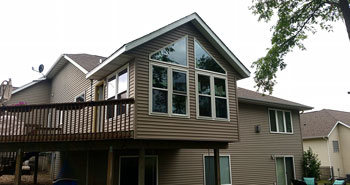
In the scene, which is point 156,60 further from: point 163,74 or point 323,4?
point 323,4

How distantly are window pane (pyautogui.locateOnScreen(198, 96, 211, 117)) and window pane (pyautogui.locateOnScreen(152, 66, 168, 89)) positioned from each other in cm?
145

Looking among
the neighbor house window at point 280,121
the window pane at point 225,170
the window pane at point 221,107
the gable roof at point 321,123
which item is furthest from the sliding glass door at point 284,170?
the gable roof at point 321,123

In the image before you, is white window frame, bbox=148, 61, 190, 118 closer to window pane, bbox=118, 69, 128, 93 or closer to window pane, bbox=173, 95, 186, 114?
window pane, bbox=173, 95, 186, 114

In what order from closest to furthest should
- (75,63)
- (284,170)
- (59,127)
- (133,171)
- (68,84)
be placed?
1. (59,127)
2. (133,171)
3. (75,63)
4. (68,84)
5. (284,170)

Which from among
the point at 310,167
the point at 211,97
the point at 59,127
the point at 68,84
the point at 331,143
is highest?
the point at 68,84

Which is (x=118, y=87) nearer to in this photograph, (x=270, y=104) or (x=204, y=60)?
(x=204, y=60)

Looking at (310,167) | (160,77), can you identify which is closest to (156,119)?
(160,77)

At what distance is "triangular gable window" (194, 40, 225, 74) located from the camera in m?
10.1

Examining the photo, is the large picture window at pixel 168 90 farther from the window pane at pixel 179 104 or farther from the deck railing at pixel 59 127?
the deck railing at pixel 59 127

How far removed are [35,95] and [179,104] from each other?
10462 millimetres

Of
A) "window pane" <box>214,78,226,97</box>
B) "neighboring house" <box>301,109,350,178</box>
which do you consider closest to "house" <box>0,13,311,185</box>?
"window pane" <box>214,78,226,97</box>

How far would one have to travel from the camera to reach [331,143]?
2230 cm

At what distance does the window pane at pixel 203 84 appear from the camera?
9859 mm

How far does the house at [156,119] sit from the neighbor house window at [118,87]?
0.03 m
